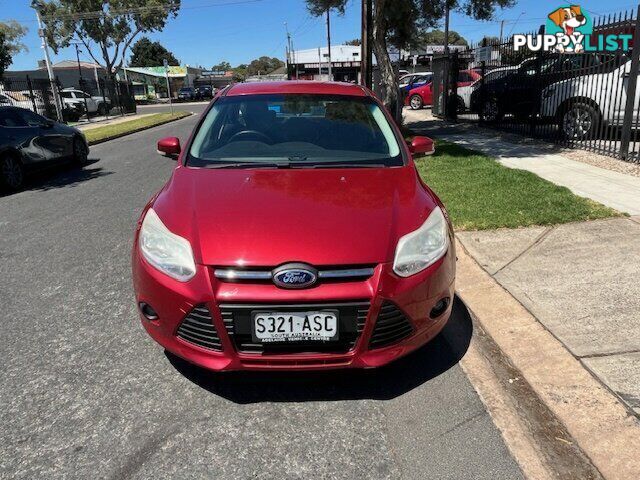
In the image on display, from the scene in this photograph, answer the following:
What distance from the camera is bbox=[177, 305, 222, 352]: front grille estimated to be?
2.48 metres

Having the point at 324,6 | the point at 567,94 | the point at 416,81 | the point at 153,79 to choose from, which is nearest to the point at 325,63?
the point at 153,79

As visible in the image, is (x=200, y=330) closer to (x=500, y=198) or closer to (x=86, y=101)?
(x=500, y=198)

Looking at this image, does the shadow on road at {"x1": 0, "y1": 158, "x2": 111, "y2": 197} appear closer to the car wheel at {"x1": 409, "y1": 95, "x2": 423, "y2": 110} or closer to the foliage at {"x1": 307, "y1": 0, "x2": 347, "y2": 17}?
the foliage at {"x1": 307, "y1": 0, "x2": 347, "y2": 17}

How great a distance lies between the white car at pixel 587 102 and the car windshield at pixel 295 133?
257 inches

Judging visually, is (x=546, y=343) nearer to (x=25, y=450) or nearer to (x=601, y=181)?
(x=25, y=450)

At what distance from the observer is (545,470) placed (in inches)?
89.2

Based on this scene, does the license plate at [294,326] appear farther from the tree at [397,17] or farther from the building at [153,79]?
the building at [153,79]

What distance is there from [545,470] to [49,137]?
10495 millimetres

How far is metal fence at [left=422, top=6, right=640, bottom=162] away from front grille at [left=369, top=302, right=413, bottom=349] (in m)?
7.22

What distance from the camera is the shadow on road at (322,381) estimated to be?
111 inches

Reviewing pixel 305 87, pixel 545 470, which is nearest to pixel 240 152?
pixel 305 87

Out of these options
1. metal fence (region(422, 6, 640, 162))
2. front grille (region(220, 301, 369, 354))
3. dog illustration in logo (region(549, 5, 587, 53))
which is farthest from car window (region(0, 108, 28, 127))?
dog illustration in logo (region(549, 5, 587, 53))

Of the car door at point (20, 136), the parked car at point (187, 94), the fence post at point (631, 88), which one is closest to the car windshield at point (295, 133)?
the fence post at point (631, 88)

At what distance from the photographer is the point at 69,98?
30.6 m
